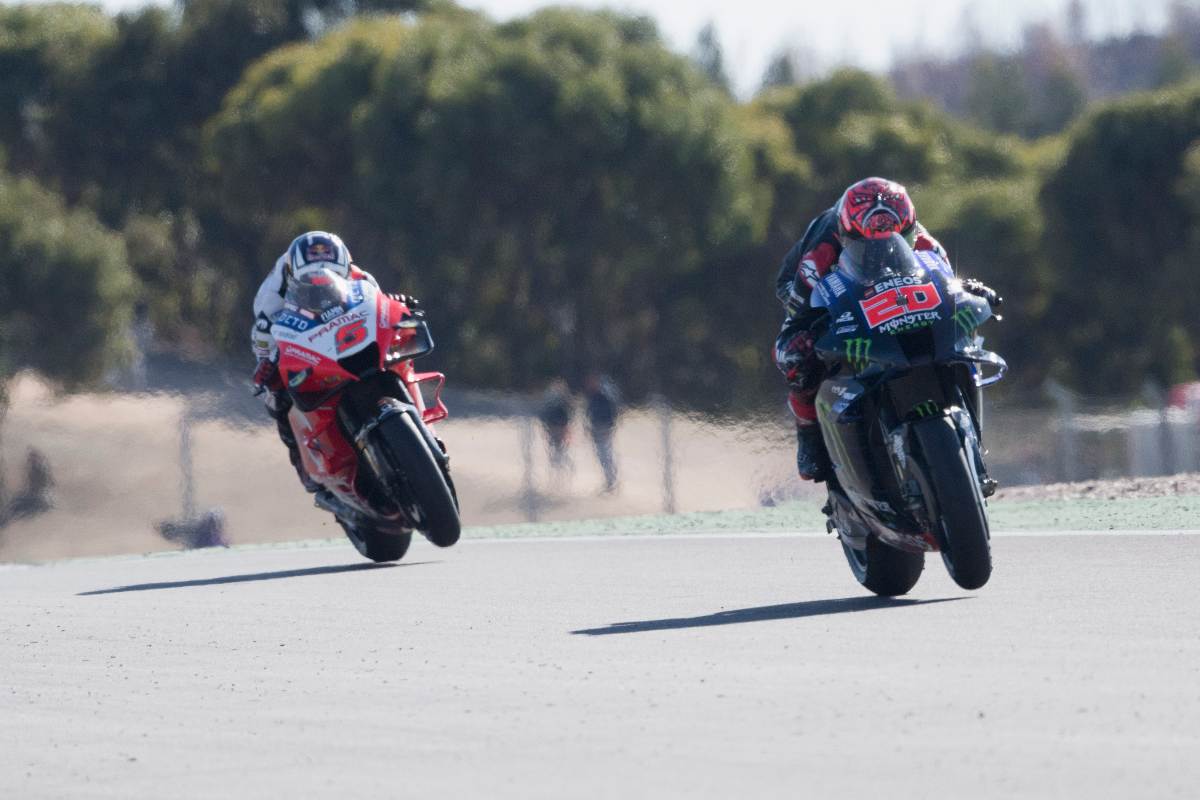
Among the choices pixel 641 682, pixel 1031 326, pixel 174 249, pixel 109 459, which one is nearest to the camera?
pixel 641 682

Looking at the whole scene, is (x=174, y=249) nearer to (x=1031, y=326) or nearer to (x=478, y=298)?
(x=478, y=298)

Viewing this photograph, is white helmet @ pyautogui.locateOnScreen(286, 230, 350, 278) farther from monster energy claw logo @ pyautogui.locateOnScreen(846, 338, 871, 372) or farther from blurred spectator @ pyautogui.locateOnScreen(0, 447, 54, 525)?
blurred spectator @ pyautogui.locateOnScreen(0, 447, 54, 525)

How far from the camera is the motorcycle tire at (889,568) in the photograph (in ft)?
30.3

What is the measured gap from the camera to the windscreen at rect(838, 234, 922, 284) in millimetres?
8852

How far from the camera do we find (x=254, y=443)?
2645 cm

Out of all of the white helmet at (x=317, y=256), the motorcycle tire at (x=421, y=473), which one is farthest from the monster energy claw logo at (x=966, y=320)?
the white helmet at (x=317, y=256)

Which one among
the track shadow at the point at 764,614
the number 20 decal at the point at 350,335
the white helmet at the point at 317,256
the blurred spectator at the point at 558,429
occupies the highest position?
the white helmet at the point at 317,256

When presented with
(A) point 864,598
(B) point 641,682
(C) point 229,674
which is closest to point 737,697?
(B) point 641,682

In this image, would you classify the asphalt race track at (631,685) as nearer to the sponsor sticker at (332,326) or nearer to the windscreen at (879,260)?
the windscreen at (879,260)

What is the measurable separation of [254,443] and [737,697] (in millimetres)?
20350

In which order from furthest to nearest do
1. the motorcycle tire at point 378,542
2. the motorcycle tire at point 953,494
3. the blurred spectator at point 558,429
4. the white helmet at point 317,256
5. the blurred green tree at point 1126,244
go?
the blurred green tree at point 1126,244 < the blurred spectator at point 558,429 < the motorcycle tire at point 378,542 < the white helmet at point 317,256 < the motorcycle tire at point 953,494

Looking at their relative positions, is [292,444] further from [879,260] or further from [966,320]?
[966,320]

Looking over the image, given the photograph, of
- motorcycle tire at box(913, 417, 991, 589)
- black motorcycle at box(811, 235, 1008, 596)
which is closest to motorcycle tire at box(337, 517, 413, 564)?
black motorcycle at box(811, 235, 1008, 596)

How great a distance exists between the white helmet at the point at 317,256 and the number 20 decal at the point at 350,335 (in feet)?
1.51
